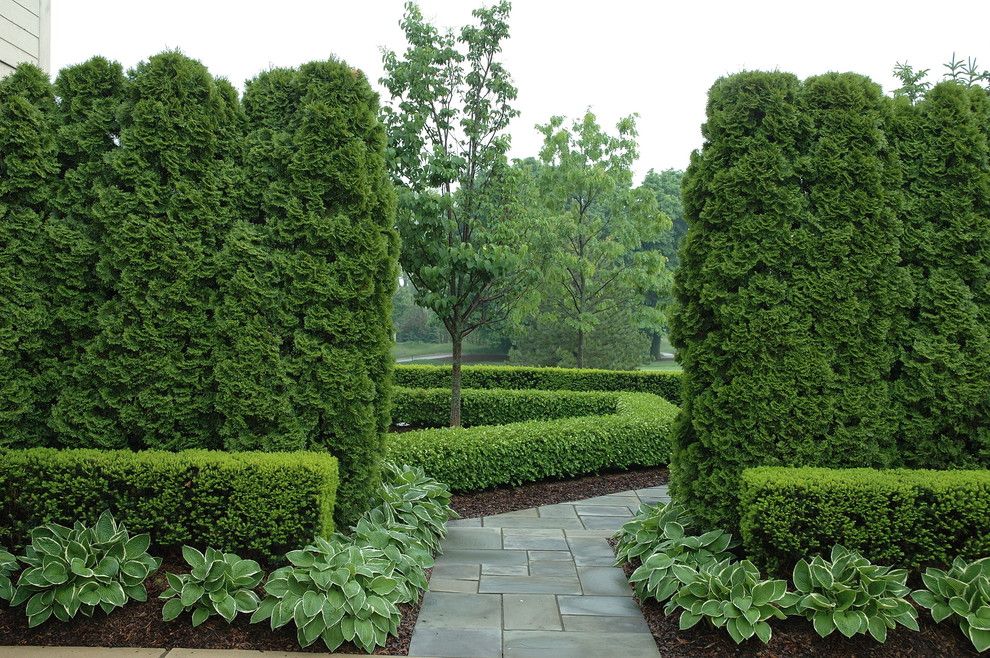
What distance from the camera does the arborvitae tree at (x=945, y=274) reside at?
491 cm

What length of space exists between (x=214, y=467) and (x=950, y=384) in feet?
16.7

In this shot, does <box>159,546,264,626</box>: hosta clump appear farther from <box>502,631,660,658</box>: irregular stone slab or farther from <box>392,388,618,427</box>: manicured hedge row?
<box>392,388,618,427</box>: manicured hedge row

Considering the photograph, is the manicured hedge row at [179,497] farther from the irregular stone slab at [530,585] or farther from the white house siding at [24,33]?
the white house siding at [24,33]

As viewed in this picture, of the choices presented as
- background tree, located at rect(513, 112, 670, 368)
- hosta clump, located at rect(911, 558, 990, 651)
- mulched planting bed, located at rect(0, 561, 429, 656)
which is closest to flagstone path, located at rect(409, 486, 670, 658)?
mulched planting bed, located at rect(0, 561, 429, 656)

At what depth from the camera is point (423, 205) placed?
859 centimetres

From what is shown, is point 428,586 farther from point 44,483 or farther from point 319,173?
point 319,173

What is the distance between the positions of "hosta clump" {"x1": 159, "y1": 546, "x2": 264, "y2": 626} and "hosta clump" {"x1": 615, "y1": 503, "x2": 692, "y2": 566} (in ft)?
8.98

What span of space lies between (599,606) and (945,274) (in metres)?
3.38

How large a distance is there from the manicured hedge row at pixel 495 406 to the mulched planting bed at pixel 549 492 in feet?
8.91

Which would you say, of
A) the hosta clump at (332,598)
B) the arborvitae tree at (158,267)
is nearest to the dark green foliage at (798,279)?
the hosta clump at (332,598)

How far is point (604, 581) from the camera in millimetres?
5207

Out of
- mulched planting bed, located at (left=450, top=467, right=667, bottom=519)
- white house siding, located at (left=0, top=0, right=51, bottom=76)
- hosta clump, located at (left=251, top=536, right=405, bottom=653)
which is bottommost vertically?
mulched planting bed, located at (left=450, top=467, right=667, bottom=519)

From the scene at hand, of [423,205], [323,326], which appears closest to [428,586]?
[323,326]

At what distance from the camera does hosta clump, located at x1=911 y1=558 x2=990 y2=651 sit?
13.1 feet
